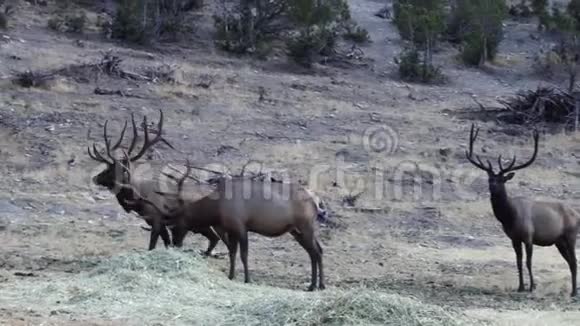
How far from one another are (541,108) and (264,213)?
15571mm

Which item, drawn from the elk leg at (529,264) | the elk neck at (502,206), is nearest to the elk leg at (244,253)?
the elk neck at (502,206)

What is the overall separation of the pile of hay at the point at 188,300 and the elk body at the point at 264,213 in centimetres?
67

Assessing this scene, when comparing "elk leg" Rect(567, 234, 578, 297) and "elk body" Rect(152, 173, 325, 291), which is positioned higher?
"elk body" Rect(152, 173, 325, 291)

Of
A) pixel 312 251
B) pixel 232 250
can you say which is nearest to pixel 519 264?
pixel 312 251

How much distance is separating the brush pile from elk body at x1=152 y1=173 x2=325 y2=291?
1448cm

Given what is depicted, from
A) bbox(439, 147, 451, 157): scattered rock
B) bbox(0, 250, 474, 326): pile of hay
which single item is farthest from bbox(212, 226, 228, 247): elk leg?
bbox(439, 147, 451, 157): scattered rock

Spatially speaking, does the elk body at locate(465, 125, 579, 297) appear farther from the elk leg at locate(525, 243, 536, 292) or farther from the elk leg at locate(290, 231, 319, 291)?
the elk leg at locate(290, 231, 319, 291)

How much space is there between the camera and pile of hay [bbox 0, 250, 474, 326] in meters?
9.97

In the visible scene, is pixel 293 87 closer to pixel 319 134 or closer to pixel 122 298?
pixel 319 134

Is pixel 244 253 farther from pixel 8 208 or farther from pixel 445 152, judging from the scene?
pixel 445 152

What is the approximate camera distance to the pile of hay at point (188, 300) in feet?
32.7

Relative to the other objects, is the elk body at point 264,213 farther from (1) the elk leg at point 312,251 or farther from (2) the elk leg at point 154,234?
(2) the elk leg at point 154,234

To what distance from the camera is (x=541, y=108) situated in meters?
28.0

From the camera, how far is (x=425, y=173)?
75.4 feet
